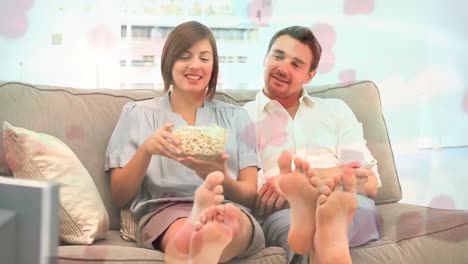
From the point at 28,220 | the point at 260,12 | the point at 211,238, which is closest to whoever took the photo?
Answer: the point at 28,220

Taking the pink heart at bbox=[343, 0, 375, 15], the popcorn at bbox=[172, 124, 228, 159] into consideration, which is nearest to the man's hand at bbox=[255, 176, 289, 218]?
the popcorn at bbox=[172, 124, 228, 159]

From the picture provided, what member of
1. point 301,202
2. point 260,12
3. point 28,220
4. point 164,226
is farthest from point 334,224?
point 28,220

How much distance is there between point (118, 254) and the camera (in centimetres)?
100

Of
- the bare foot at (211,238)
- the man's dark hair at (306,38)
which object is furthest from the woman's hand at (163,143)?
the man's dark hair at (306,38)

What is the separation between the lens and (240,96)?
110 cm

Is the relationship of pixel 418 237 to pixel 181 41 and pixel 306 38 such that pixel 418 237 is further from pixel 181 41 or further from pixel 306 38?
pixel 181 41

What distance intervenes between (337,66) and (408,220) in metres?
0.33

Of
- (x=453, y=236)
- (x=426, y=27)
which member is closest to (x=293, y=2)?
(x=426, y=27)

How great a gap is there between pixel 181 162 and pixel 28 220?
309 millimetres

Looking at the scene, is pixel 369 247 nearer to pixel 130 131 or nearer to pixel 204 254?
pixel 204 254

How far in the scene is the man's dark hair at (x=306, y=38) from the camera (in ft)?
3.60

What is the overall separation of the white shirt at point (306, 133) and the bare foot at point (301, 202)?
0.16 feet

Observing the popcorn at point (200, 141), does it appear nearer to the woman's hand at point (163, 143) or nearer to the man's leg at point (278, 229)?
the woman's hand at point (163, 143)

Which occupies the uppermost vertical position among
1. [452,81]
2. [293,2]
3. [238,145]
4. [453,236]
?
[293,2]
